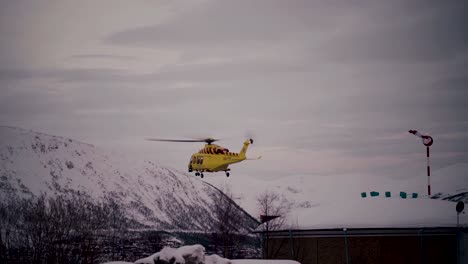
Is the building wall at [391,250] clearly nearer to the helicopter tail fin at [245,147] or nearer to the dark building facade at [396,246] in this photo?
the dark building facade at [396,246]

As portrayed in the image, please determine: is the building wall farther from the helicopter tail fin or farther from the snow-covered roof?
the helicopter tail fin

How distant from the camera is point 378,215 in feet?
184

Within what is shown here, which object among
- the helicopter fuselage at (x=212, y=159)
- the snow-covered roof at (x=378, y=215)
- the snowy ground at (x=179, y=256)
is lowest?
the snowy ground at (x=179, y=256)

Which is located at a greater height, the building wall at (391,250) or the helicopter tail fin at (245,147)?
the helicopter tail fin at (245,147)

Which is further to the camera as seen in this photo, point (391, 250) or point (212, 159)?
point (212, 159)

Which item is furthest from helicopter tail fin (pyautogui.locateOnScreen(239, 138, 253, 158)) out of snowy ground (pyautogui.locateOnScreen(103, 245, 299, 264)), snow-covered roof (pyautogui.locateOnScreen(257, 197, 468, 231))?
snowy ground (pyautogui.locateOnScreen(103, 245, 299, 264))

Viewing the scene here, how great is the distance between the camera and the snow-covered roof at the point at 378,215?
54.3m

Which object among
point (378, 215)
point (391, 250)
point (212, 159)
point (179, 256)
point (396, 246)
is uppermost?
point (212, 159)

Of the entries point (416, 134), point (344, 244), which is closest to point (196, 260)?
point (344, 244)

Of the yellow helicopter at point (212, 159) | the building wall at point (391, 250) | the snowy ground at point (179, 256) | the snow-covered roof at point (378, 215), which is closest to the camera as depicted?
the snowy ground at point (179, 256)

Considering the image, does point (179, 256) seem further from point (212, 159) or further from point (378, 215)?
point (212, 159)

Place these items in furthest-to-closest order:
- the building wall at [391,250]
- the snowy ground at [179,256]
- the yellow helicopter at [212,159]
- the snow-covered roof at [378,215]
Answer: the yellow helicopter at [212,159] < the snow-covered roof at [378,215] < the building wall at [391,250] < the snowy ground at [179,256]

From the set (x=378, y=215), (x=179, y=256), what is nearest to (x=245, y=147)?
(x=378, y=215)

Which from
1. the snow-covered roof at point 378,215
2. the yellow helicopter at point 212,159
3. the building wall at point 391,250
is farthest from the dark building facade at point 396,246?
the yellow helicopter at point 212,159
